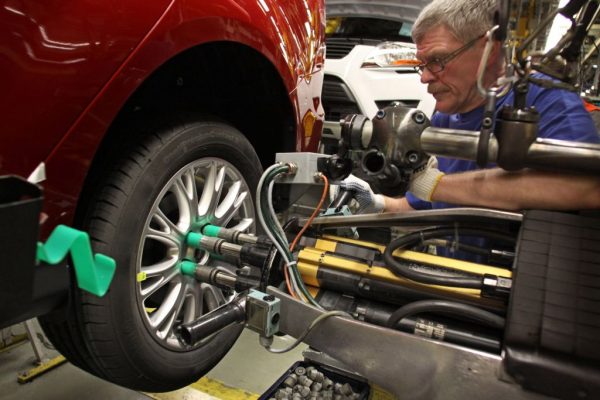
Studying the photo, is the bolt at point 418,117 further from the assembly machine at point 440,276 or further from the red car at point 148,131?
the red car at point 148,131

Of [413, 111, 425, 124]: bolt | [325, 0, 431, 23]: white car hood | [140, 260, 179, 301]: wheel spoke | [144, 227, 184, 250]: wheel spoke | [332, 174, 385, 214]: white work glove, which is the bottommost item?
[140, 260, 179, 301]: wheel spoke

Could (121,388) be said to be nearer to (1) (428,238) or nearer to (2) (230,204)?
(2) (230,204)

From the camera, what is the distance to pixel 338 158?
1.27 meters

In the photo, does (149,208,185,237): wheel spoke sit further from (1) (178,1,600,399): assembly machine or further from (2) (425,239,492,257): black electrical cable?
(2) (425,239,492,257): black electrical cable

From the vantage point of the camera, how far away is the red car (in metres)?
0.89

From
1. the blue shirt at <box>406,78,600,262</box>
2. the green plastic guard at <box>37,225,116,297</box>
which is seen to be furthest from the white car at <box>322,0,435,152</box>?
the green plastic guard at <box>37,225,116,297</box>

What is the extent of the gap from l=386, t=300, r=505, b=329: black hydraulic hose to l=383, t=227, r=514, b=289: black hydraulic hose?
51 mm

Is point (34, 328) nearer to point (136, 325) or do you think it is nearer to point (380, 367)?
point (136, 325)

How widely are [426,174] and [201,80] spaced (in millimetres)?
851

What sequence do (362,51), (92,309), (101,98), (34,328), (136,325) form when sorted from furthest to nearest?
(362,51) → (34,328) → (136,325) → (92,309) → (101,98)

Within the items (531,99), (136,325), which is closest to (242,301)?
(136,325)

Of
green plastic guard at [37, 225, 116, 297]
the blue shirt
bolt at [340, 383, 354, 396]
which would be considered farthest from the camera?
bolt at [340, 383, 354, 396]

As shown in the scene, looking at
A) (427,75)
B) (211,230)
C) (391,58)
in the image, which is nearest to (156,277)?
(211,230)

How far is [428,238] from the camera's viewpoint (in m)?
1.19
